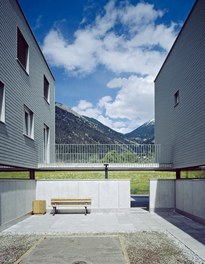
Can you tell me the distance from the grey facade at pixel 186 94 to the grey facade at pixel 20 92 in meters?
7.62

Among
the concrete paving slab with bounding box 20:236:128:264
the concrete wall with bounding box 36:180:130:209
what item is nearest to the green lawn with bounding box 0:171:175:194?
the concrete wall with bounding box 36:180:130:209

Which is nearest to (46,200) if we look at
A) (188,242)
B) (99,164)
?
(99,164)

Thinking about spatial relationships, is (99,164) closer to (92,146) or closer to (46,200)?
(92,146)

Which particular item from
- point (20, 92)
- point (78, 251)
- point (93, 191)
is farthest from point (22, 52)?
point (78, 251)

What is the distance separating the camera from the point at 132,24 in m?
14.5

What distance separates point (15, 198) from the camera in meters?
11.9

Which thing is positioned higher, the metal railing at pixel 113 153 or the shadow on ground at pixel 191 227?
the metal railing at pixel 113 153

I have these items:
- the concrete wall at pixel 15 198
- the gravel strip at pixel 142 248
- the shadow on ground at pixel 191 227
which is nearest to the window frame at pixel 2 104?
the concrete wall at pixel 15 198

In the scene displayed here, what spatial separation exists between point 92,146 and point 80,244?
1019 cm

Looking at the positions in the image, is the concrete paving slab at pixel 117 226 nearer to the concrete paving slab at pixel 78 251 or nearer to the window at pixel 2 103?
the concrete paving slab at pixel 78 251

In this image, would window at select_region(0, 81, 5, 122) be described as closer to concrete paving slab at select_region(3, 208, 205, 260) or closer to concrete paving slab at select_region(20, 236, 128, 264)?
concrete paving slab at select_region(3, 208, 205, 260)

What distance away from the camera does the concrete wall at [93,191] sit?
15438mm

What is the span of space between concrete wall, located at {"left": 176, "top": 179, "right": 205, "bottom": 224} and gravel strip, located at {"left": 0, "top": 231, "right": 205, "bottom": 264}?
3159 mm

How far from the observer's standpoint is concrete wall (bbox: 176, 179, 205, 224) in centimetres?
1170
